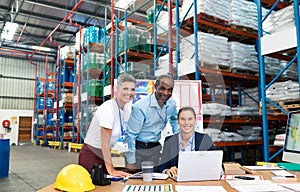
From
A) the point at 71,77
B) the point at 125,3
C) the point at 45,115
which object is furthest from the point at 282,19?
the point at 45,115

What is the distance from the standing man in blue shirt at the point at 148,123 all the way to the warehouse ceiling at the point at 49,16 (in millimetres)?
8829

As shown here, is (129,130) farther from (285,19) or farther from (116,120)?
(285,19)

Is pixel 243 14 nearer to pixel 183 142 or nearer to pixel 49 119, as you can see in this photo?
pixel 183 142

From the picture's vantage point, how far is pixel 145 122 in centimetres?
285

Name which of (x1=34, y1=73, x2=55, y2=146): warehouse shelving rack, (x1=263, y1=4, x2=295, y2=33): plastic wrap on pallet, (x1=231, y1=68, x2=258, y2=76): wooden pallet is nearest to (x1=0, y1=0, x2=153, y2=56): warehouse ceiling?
(x1=34, y1=73, x2=55, y2=146): warehouse shelving rack

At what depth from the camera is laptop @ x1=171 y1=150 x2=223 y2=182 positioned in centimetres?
178

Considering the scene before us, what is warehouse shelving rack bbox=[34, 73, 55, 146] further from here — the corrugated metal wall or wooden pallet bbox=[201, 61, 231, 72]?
wooden pallet bbox=[201, 61, 231, 72]

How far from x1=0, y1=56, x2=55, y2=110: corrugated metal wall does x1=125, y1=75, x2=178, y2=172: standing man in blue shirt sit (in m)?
19.7

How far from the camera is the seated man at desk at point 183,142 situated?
2293 millimetres

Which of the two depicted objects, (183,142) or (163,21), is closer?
(183,142)

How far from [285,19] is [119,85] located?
3.79 m

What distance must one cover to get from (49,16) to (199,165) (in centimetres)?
1447

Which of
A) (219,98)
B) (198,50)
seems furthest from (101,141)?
(219,98)

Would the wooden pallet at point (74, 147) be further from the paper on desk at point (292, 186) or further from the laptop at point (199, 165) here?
the paper on desk at point (292, 186)
